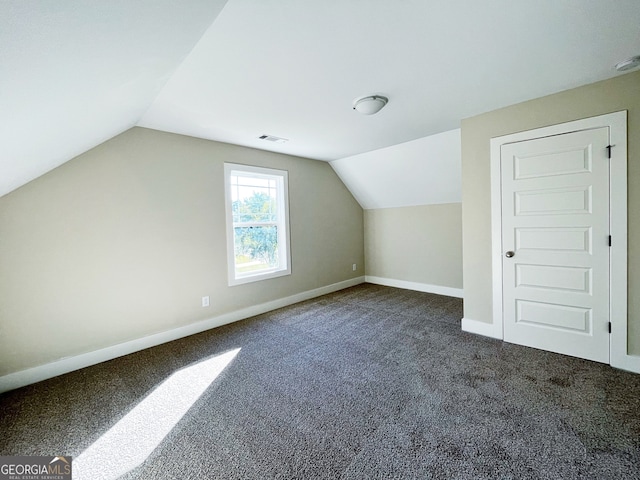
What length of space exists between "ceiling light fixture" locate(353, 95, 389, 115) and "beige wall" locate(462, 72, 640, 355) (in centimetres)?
121

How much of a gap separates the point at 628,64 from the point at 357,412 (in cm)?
319

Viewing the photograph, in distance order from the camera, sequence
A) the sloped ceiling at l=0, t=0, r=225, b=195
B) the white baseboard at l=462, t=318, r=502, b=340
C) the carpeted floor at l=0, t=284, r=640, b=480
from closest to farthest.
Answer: the sloped ceiling at l=0, t=0, r=225, b=195, the carpeted floor at l=0, t=284, r=640, b=480, the white baseboard at l=462, t=318, r=502, b=340

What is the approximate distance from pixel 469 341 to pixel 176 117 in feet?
12.4

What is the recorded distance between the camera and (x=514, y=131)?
107 inches

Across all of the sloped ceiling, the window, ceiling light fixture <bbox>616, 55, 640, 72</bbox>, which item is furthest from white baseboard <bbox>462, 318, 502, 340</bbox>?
the sloped ceiling

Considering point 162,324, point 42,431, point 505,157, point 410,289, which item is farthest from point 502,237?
point 42,431

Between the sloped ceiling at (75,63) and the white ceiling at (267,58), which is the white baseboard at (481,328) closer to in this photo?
the white ceiling at (267,58)

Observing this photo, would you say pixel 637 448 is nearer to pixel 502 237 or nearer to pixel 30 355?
pixel 502 237

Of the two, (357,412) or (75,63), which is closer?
(75,63)

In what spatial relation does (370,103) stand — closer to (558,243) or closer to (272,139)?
(272,139)

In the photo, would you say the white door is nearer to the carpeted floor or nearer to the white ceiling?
the carpeted floor

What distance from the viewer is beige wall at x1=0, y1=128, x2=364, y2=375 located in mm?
2332

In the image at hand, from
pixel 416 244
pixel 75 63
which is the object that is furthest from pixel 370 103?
pixel 416 244

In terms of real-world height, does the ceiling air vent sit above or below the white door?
above
